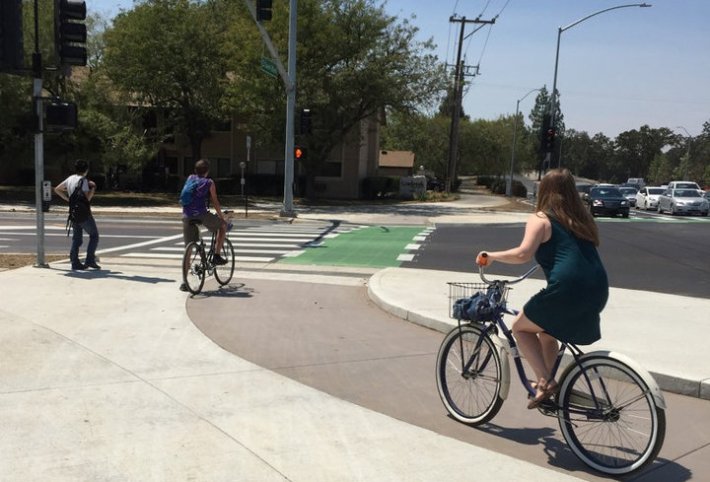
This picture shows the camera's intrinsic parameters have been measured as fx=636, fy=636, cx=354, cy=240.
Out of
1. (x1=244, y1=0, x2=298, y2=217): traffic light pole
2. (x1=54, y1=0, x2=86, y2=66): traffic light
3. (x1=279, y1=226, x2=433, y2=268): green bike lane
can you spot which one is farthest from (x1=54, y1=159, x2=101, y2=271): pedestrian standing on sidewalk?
(x1=244, y1=0, x2=298, y2=217): traffic light pole

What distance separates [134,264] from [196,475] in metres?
9.39

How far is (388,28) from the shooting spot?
34.3 meters

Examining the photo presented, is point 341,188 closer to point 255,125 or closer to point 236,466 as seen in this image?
point 255,125

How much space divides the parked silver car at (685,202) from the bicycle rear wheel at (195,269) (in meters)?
33.5

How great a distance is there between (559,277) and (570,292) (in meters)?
0.11

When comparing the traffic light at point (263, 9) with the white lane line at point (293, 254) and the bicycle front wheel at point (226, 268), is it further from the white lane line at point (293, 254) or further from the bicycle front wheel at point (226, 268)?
the bicycle front wheel at point (226, 268)

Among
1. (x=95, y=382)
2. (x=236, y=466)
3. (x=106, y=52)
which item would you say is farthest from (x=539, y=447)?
(x=106, y=52)

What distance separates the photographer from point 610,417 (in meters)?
3.91

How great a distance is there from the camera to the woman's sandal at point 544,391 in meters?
4.12

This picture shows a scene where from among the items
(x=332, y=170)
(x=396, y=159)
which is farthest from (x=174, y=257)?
(x=396, y=159)

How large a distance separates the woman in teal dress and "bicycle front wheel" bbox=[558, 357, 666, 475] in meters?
0.17

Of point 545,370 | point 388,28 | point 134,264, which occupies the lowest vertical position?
point 134,264

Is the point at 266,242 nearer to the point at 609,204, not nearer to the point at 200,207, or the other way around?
the point at 200,207

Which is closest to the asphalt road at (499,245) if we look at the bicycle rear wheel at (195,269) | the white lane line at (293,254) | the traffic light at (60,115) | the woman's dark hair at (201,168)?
the white lane line at (293,254)
